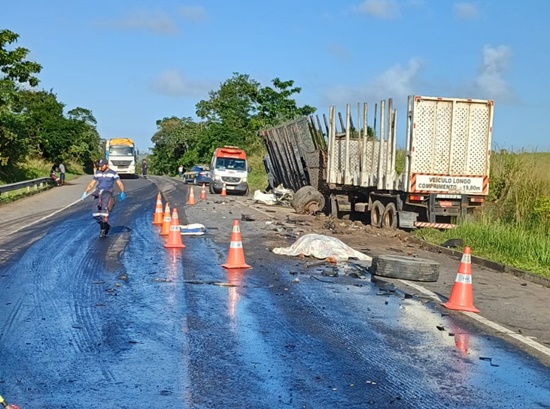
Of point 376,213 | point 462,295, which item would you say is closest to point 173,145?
point 376,213

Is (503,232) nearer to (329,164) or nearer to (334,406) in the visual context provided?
(329,164)

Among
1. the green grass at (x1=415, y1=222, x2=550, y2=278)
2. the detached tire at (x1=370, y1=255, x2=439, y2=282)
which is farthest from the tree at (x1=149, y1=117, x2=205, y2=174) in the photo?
the detached tire at (x1=370, y1=255, x2=439, y2=282)

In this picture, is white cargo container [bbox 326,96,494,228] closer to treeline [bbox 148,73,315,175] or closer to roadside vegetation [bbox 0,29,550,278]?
roadside vegetation [bbox 0,29,550,278]

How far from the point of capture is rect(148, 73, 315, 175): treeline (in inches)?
2418

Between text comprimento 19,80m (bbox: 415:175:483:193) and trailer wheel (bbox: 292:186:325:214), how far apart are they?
675 centimetres

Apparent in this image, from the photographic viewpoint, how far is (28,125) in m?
45.1

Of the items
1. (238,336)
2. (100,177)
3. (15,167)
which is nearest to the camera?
(238,336)

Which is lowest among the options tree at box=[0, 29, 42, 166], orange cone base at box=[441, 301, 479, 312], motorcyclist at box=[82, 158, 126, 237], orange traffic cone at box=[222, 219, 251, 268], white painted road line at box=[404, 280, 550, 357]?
white painted road line at box=[404, 280, 550, 357]

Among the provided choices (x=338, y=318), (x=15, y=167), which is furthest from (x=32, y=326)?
(x=15, y=167)

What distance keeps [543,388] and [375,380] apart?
4.60 feet

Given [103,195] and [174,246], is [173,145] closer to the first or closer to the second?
[103,195]

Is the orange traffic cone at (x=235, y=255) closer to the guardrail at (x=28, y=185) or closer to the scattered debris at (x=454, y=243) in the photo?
the scattered debris at (x=454, y=243)

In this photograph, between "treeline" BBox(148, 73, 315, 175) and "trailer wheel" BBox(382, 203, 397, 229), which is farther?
"treeline" BBox(148, 73, 315, 175)

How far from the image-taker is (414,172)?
16375 millimetres
